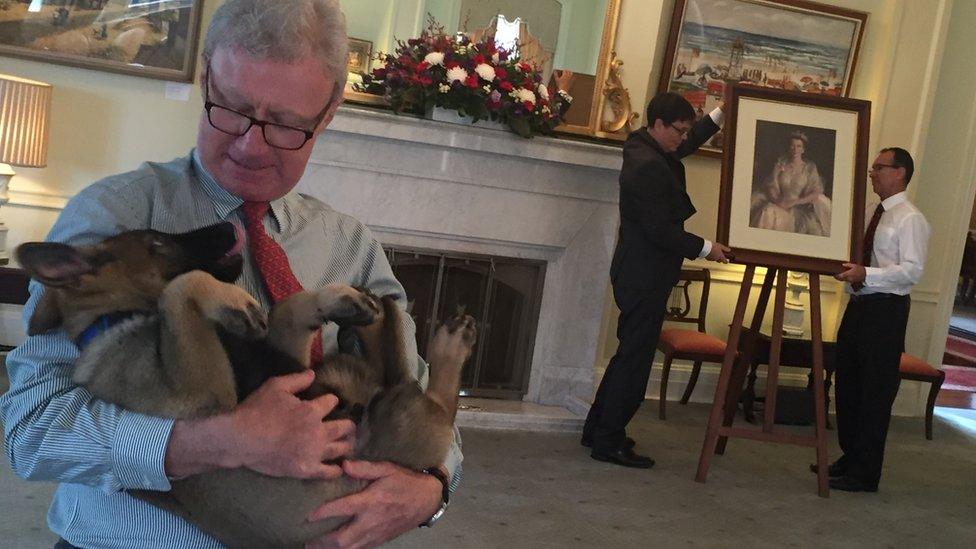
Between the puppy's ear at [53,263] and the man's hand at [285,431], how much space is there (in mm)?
253

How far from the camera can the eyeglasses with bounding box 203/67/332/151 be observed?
4.49 ft

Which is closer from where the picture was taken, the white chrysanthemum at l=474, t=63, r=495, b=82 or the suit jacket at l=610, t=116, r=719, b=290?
the suit jacket at l=610, t=116, r=719, b=290

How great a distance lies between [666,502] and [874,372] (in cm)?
132

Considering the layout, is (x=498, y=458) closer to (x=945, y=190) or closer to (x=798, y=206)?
(x=798, y=206)

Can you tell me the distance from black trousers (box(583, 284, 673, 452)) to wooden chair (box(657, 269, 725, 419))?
0.97m

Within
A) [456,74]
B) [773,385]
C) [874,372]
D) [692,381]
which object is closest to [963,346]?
[692,381]

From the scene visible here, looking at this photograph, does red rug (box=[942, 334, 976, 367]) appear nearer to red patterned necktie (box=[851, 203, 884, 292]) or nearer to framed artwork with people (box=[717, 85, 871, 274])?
red patterned necktie (box=[851, 203, 884, 292])

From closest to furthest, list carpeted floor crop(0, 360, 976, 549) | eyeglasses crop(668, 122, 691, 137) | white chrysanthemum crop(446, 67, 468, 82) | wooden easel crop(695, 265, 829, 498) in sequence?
carpeted floor crop(0, 360, 976, 549) < wooden easel crop(695, 265, 829, 498) < eyeglasses crop(668, 122, 691, 137) < white chrysanthemum crop(446, 67, 468, 82)

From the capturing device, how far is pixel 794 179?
14.6ft

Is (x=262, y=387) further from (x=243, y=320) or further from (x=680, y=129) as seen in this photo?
(x=680, y=129)

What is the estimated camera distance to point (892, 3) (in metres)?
6.20

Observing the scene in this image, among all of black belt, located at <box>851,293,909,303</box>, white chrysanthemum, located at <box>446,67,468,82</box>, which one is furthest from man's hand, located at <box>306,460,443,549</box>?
black belt, located at <box>851,293,909,303</box>

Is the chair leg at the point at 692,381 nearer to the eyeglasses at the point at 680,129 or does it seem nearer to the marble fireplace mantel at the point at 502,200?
the marble fireplace mantel at the point at 502,200

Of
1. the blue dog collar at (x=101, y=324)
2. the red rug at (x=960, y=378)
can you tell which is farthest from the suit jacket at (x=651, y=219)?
the red rug at (x=960, y=378)
